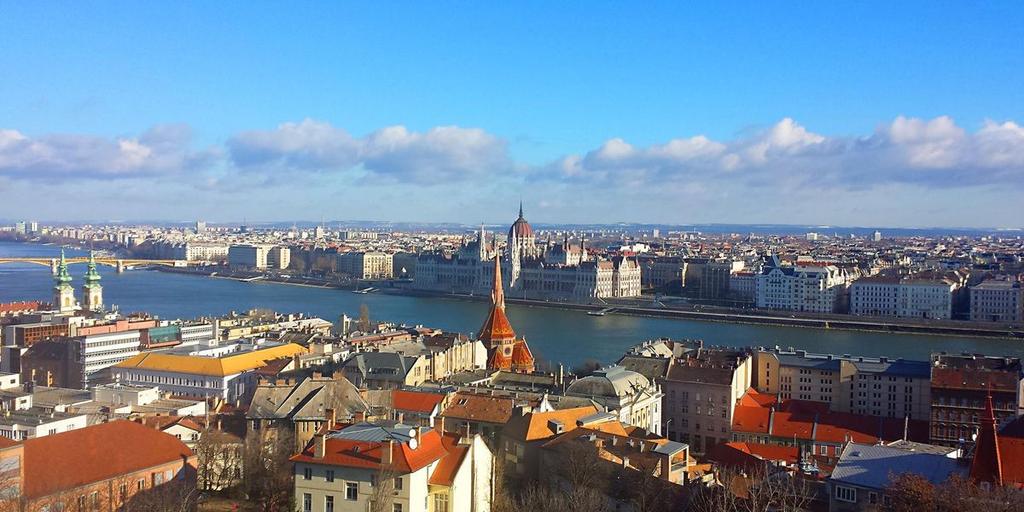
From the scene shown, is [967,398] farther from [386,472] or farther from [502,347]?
[386,472]

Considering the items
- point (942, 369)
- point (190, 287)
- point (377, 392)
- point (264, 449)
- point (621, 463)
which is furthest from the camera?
point (190, 287)

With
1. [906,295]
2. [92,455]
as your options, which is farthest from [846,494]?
[906,295]

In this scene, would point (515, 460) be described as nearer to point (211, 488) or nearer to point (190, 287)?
point (211, 488)

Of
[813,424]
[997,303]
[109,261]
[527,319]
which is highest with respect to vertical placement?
[813,424]

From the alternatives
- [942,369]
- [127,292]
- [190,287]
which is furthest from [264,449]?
[190,287]

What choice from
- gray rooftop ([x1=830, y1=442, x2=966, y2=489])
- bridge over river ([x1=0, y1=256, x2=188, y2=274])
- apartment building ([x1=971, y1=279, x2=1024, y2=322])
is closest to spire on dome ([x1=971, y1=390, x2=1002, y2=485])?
gray rooftop ([x1=830, y1=442, x2=966, y2=489])

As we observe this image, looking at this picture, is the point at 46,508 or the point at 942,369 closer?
the point at 46,508

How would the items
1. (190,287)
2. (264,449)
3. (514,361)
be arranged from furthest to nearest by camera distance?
(190,287), (514,361), (264,449)
